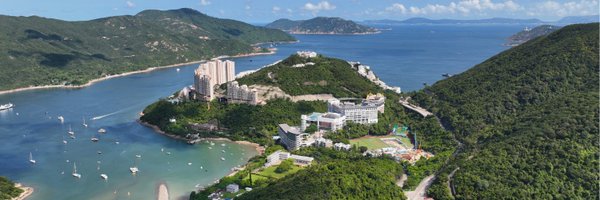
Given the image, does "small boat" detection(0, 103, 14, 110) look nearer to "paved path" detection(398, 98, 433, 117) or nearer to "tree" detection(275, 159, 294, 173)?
"tree" detection(275, 159, 294, 173)

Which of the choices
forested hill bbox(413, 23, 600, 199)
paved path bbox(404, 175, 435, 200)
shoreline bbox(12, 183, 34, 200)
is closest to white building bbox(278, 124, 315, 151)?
paved path bbox(404, 175, 435, 200)

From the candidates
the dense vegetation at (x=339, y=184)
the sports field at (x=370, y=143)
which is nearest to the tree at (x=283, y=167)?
the dense vegetation at (x=339, y=184)

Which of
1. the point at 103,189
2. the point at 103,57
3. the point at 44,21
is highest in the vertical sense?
the point at 44,21

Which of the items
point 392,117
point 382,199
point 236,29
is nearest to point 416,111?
point 392,117

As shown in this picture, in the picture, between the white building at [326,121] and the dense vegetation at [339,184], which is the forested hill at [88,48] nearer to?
the white building at [326,121]

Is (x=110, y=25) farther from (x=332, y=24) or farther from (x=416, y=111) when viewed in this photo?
(x=332, y=24)
